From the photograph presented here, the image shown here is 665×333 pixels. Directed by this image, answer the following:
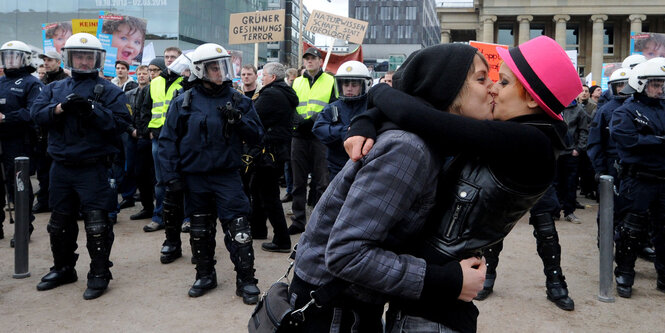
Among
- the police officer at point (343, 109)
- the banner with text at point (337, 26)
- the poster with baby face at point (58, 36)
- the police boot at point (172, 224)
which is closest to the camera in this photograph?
the police boot at point (172, 224)

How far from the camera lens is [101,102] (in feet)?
16.8

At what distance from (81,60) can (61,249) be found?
5.62ft

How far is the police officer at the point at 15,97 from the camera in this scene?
6.51 m

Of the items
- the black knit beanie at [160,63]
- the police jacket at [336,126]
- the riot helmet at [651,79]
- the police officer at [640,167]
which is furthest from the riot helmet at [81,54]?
the riot helmet at [651,79]

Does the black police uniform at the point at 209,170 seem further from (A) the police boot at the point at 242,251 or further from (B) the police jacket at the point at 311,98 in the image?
(B) the police jacket at the point at 311,98

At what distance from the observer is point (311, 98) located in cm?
790

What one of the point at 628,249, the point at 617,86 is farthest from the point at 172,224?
the point at 617,86

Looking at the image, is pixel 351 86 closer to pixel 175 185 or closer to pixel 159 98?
pixel 175 185

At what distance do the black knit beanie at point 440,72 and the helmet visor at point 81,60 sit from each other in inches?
164

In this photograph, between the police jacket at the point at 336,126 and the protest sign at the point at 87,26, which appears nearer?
the police jacket at the point at 336,126

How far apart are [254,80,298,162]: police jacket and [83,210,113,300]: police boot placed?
2.17 metres

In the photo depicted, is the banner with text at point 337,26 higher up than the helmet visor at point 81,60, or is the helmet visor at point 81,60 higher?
the banner with text at point 337,26

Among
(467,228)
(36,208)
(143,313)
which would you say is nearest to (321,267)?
(467,228)

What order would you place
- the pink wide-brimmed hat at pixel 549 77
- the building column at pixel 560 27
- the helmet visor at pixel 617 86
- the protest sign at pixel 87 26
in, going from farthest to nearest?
the building column at pixel 560 27, the protest sign at pixel 87 26, the helmet visor at pixel 617 86, the pink wide-brimmed hat at pixel 549 77
